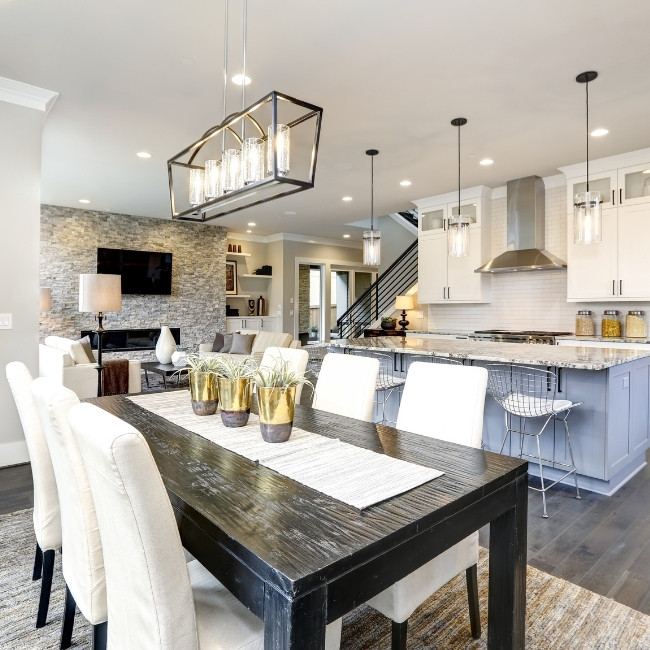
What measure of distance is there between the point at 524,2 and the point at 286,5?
49.9 inches

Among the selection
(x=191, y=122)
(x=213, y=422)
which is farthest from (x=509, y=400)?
(x=191, y=122)

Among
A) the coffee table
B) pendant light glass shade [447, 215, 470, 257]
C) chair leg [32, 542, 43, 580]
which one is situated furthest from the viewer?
the coffee table

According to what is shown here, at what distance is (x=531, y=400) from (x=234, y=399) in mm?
2051

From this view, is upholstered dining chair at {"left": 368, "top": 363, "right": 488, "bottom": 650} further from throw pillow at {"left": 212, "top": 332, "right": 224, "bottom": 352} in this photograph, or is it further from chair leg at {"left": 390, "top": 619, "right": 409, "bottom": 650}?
throw pillow at {"left": 212, "top": 332, "right": 224, "bottom": 352}

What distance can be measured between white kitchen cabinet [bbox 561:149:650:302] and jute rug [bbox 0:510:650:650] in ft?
12.6

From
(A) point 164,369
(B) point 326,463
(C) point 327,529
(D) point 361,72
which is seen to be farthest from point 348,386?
(A) point 164,369

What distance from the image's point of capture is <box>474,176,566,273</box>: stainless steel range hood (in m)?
5.45

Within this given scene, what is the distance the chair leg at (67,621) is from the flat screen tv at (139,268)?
696cm

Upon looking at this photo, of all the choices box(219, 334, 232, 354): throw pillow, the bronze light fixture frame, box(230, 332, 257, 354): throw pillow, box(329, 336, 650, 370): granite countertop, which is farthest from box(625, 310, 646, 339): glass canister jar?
box(219, 334, 232, 354): throw pillow

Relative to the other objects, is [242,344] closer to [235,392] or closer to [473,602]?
[235,392]

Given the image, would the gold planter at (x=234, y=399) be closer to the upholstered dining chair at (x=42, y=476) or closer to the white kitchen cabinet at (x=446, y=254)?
the upholstered dining chair at (x=42, y=476)

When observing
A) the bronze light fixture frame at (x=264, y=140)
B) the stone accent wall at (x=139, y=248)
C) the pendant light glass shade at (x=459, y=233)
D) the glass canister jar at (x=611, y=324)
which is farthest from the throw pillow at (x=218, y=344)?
the glass canister jar at (x=611, y=324)

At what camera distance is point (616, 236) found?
485cm

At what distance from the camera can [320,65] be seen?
3020 millimetres
